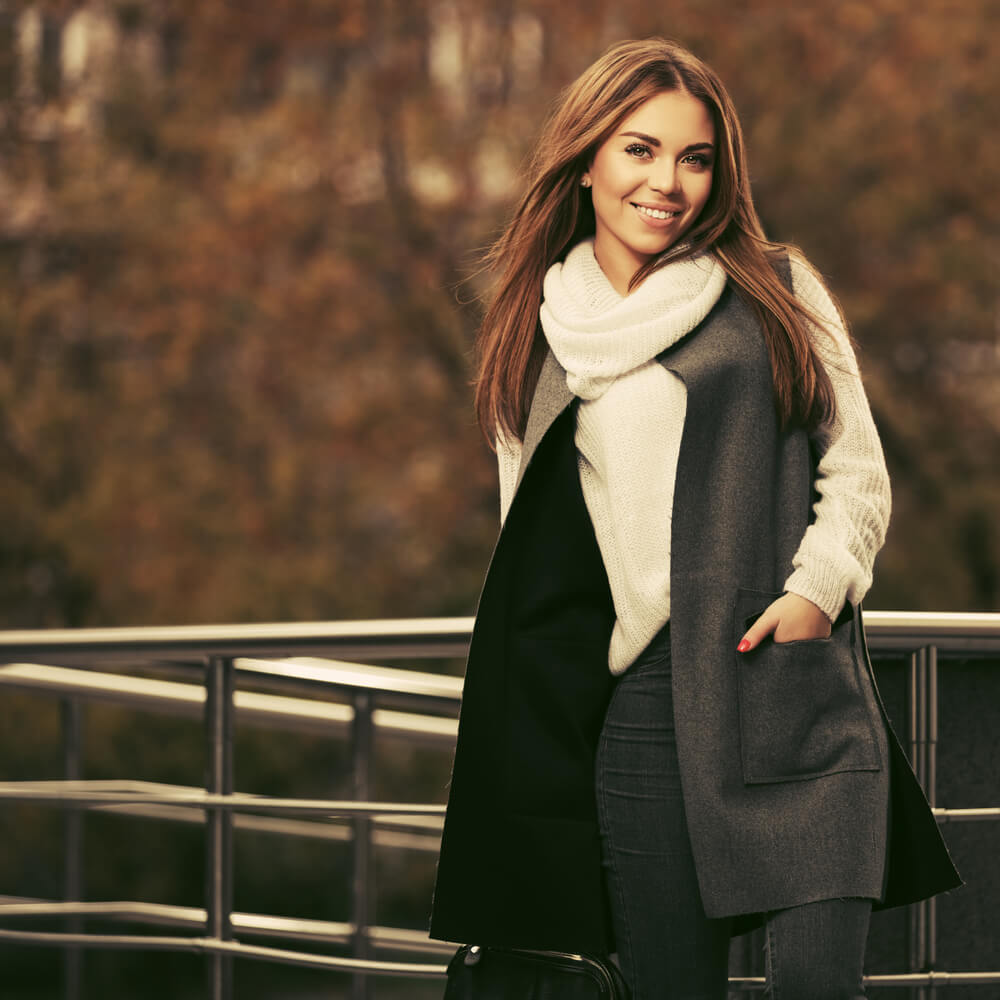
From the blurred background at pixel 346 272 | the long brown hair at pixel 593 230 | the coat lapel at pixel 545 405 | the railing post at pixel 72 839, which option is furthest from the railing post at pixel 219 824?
the blurred background at pixel 346 272

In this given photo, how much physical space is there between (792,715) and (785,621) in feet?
0.42

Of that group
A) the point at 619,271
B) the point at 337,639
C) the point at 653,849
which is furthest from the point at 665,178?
the point at 337,639

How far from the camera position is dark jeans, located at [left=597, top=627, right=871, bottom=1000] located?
2.17 m

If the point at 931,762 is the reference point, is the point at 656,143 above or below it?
above

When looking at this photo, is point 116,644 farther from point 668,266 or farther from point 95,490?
point 95,490

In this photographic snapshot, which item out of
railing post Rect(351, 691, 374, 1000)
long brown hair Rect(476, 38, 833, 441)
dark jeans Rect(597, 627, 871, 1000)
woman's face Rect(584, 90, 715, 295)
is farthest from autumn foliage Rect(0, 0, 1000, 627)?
dark jeans Rect(597, 627, 871, 1000)

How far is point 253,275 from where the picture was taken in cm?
1162

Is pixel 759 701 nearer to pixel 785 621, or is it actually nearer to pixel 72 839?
pixel 785 621

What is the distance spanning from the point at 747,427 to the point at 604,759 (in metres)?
0.51

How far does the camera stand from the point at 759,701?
2119mm

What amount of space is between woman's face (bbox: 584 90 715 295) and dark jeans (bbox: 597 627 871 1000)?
593 mm

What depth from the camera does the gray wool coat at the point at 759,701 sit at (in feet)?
6.90

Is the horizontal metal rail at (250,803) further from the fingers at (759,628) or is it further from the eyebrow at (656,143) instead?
the eyebrow at (656,143)

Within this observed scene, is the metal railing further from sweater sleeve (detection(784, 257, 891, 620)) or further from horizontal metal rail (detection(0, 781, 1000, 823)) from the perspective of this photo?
sweater sleeve (detection(784, 257, 891, 620))
